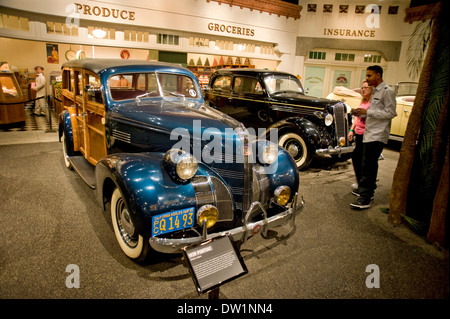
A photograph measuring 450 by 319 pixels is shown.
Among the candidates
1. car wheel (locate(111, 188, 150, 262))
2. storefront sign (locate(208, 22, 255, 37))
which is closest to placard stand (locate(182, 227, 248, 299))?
car wheel (locate(111, 188, 150, 262))

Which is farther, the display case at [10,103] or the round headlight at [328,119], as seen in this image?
the display case at [10,103]

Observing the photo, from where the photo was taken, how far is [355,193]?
4207 millimetres

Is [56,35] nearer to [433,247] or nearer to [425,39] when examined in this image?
[425,39]

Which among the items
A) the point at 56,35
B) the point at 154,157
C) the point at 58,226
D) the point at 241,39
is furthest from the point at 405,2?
the point at 58,226

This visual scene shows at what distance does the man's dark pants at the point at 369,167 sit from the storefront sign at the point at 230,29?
807 cm

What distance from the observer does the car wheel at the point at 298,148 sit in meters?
5.10

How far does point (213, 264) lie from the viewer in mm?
1844

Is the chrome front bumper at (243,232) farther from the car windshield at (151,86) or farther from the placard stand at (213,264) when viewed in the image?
the car windshield at (151,86)

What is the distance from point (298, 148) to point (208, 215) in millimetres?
3517

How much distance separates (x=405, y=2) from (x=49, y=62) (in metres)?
15.3

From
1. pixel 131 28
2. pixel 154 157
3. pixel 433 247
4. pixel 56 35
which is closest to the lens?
pixel 154 157

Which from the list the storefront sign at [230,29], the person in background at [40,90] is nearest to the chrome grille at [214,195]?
the person in background at [40,90]

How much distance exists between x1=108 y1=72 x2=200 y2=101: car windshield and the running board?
1.02m

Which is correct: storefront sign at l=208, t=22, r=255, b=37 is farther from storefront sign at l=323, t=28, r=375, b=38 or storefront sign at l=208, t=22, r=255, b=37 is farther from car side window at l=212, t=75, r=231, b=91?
car side window at l=212, t=75, r=231, b=91
